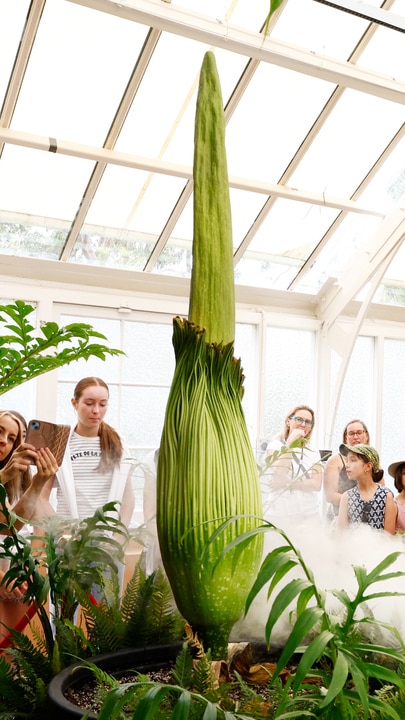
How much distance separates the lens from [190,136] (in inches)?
176

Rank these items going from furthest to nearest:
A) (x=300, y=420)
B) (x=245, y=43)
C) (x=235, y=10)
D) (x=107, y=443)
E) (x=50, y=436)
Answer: (x=235, y=10)
(x=300, y=420)
(x=245, y=43)
(x=107, y=443)
(x=50, y=436)

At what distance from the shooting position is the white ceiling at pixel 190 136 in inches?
151

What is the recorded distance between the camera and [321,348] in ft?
18.9

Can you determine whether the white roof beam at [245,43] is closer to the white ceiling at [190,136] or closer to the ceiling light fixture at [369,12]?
the white ceiling at [190,136]

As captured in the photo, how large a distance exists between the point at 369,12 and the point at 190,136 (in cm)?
186

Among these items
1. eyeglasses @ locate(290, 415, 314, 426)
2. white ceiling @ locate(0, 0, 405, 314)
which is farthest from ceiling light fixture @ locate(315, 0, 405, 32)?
eyeglasses @ locate(290, 415, 314, 426)

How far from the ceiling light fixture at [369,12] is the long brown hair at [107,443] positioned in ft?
4.98

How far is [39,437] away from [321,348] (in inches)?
196

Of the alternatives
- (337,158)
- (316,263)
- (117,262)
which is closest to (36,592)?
(117,262)

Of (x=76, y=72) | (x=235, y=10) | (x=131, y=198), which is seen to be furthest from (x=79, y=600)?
(x=131, y=198)

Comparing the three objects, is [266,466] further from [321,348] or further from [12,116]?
[321,348]

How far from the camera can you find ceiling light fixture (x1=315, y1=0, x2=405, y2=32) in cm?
260

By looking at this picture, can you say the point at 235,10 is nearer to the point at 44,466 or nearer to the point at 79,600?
the point at 44,466

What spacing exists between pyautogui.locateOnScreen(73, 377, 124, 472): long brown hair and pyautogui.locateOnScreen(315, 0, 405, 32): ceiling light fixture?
1.52 metres
